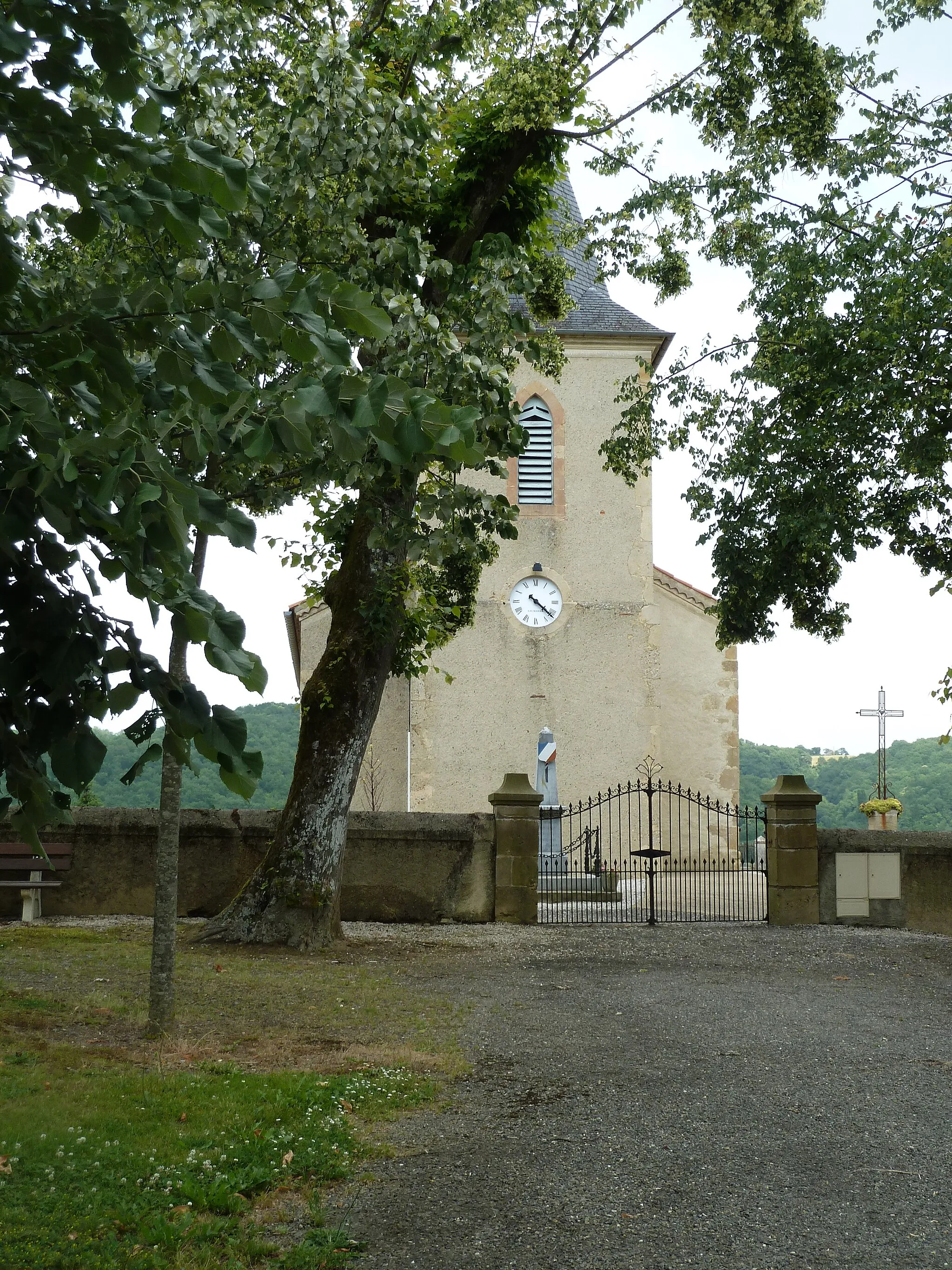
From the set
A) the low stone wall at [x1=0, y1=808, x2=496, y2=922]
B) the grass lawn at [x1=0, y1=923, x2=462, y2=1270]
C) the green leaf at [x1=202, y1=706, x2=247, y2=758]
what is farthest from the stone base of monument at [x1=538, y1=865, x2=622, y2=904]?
the green leaf at [x1=202, y1=706, x2=247, y2=758]

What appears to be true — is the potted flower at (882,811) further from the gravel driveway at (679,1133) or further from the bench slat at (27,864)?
the bench slat at (27,864)

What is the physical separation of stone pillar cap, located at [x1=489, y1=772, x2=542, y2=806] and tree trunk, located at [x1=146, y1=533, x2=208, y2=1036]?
6.74 meters

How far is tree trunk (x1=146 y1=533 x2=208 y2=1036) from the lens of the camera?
6.67 metres

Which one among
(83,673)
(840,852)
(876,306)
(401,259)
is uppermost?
(876,306)

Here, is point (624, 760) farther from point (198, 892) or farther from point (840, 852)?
point (198, 892)

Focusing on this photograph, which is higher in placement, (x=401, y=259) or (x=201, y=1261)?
(x=401, y=259)

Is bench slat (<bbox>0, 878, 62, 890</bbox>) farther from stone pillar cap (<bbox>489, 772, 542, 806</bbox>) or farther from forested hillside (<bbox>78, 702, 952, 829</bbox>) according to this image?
forested hillside (<bbox>78, 702, 952, 829</bbox>)

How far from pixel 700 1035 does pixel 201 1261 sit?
14.7ft

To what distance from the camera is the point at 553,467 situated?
A: 959 inches

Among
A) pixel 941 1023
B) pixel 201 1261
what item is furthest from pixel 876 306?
pixel 201 1261

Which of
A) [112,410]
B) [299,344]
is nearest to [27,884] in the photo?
[112,410]

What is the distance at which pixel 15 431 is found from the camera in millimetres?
2211

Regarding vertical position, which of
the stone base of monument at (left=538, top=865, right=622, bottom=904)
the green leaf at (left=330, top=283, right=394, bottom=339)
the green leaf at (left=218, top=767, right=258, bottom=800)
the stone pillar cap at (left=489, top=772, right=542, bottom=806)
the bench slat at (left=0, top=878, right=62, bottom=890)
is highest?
the green leaf at (left=330, top=283, right=394, bottom=339)

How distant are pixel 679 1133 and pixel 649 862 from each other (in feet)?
47.8
